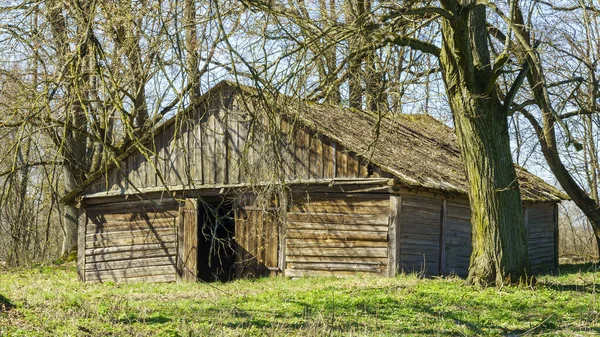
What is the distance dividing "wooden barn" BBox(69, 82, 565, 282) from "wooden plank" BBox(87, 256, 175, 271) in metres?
0.03

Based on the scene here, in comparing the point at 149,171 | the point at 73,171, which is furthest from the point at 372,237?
the point at 73,171

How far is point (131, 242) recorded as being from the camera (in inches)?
802

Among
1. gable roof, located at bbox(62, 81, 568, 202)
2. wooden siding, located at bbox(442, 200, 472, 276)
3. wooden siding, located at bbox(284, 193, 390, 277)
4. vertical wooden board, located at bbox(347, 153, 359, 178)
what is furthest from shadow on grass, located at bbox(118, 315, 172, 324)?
wooden siding, located at bbox(442, 200, 472, 276)

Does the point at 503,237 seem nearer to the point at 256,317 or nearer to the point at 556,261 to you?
the point at 256,317

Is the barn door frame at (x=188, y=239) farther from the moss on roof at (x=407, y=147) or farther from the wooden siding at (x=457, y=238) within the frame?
the wooden siding at (x=457, y=238)

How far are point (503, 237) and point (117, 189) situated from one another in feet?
34.9

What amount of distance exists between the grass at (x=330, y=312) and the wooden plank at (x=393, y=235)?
4.99 feet

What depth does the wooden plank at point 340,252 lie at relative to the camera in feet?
56.9

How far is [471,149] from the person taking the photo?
13.3 m

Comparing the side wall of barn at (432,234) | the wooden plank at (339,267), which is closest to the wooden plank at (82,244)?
the wooden plank at (339,267)

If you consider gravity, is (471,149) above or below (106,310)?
above

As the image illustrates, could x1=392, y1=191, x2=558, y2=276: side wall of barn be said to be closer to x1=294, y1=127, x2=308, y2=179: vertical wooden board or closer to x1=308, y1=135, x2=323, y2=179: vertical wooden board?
x1=308, y1=135, x2=323, y2=179: vertical wooden board

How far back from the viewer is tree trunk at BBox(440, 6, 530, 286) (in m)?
13.2

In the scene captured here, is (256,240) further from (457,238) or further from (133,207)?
(457,238)
